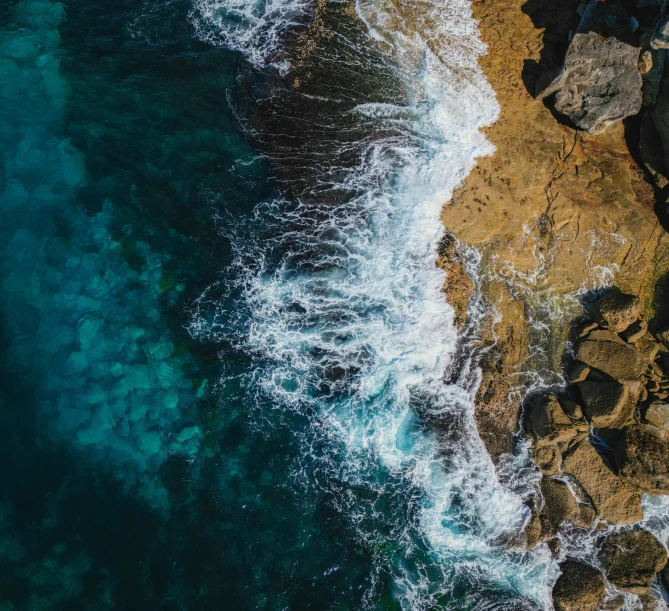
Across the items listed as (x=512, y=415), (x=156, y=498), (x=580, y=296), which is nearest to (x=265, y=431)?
(x=156, y=498)

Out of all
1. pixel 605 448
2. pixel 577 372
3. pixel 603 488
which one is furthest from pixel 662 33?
pixel 603 488

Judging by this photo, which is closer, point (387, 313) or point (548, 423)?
point (548, 423)

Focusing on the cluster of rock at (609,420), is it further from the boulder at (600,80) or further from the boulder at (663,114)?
the boulder at (600,80)

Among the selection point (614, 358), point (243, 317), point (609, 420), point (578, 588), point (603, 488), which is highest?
point (614, 358)

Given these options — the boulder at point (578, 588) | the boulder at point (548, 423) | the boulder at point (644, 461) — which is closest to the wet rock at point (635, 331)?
the boulder at point (644, 461)

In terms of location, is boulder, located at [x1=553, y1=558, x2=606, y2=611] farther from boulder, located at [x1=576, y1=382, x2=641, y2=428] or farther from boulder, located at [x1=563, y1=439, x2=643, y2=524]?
boulder, located at [x1=576, y1=382, x2=641, y2=428]

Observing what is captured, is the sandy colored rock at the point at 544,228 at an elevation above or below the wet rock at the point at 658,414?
above

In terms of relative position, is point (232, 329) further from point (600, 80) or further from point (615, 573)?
point (600, 80)
